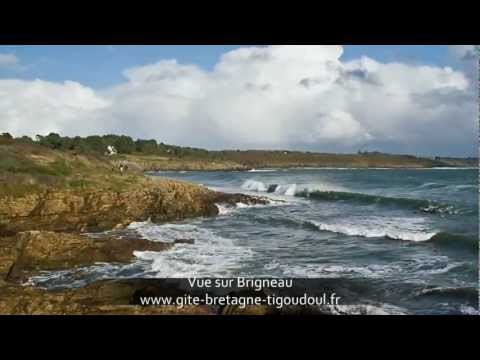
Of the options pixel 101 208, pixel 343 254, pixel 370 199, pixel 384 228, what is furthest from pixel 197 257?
pixel 370 199

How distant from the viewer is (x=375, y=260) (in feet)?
33.9

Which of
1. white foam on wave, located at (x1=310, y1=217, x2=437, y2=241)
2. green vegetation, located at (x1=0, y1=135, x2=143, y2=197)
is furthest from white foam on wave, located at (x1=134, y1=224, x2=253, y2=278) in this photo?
white foam on wave, located at (x1=310, y1=217, x2=437, y2=241)

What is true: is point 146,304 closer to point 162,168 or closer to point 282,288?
point 282,288

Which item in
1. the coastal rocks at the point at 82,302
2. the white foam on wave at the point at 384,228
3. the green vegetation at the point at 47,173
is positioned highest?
the green vegetation at the point at 47,173

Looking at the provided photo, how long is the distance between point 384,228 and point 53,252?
10.2 meters

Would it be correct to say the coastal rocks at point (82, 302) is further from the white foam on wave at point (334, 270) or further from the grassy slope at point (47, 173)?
the grassy slope at point (47, 173)

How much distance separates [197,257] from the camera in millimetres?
10203

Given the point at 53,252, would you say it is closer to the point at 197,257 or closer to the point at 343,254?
the point at 197,257

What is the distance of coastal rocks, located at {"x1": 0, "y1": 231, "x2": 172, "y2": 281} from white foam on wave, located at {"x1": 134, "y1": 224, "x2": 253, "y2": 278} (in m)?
0.58

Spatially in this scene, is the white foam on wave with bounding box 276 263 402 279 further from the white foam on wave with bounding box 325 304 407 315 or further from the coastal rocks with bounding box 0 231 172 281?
the coastal rocks with bounding box 0 231 172 281

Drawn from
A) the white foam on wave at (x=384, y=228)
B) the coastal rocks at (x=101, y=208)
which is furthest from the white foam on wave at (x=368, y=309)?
the coastal rocks at (x=101, y=208)

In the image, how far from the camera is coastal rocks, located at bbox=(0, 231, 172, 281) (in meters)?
9.37

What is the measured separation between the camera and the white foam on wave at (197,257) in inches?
354

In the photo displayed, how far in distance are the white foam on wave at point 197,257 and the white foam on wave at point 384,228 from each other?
4.16m
